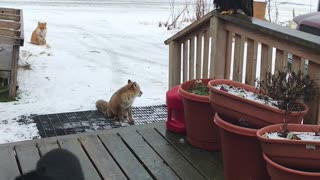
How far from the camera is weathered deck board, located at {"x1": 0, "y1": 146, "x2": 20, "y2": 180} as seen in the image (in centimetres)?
268

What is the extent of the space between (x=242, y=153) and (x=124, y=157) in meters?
0.89

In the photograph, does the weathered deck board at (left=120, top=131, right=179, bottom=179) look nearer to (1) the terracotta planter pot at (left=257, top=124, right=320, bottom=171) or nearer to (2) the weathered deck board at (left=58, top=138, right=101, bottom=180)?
(2) the weathered deck board at (left=58, top=138, right=101, bottom=180)

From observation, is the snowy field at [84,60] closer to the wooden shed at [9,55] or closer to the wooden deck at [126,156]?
the wooden shed at [9,55]

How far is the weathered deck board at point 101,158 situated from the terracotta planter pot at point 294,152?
1043mm

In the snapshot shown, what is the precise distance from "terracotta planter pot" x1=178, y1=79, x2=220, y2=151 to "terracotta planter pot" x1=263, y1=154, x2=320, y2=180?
3.24 feet

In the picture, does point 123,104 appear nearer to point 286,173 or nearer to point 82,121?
point 82,121

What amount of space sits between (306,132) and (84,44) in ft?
22.1

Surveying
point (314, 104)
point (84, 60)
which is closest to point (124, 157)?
point (314, 104)

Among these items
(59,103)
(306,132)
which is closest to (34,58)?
(59,103)

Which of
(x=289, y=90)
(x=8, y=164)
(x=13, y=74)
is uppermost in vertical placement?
(x=289, y=90)

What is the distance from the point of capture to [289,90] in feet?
7.42

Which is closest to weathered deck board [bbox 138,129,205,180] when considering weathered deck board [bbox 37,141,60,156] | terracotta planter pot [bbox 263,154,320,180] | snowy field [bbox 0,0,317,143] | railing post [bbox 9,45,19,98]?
weathered deck board [bbox 37,141,60,156]

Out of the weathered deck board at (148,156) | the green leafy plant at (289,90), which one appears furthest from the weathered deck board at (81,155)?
the green leafy plant at (289,90)

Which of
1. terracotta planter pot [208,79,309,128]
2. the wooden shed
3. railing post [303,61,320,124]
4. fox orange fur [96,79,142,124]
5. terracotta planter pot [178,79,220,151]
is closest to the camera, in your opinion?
terracotta planter pot [208,79,309,128]
